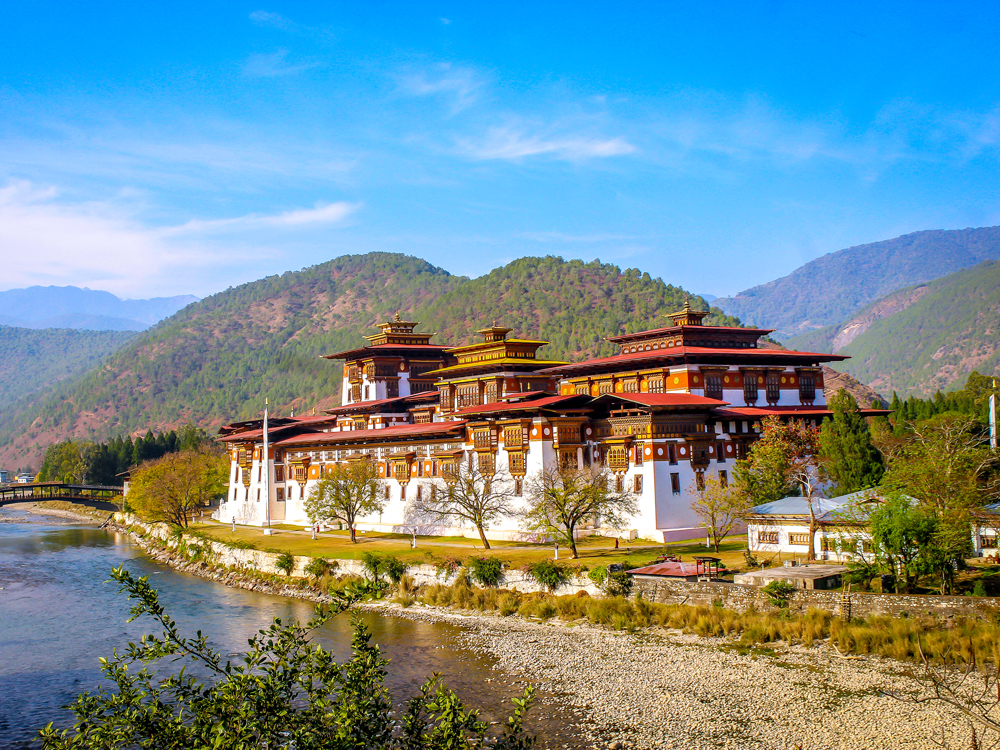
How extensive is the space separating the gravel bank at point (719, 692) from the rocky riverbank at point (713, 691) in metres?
0.04

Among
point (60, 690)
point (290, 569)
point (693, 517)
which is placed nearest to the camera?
point (60, 690)

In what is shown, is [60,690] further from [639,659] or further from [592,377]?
[592,377]

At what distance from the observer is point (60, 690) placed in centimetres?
3509

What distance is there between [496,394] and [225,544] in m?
24.1

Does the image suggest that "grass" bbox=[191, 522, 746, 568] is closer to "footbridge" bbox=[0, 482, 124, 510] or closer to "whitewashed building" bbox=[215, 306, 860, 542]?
"whitewashed building" bbox=[215, 306, 860, 542]

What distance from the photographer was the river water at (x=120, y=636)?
32125mm

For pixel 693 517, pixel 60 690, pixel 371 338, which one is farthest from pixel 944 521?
pixel 371 338

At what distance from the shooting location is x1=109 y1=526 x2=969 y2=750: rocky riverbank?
27031 mm

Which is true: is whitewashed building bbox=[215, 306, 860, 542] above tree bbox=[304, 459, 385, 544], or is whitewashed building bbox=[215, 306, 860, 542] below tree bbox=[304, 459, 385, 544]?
above

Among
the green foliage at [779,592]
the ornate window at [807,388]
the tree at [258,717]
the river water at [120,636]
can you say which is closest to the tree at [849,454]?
the green foliage at [779,592]

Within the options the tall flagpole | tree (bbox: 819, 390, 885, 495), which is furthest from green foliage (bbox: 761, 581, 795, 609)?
the tall flagpole

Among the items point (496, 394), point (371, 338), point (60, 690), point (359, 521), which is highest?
point (371, 338)

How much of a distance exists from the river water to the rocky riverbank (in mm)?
1557

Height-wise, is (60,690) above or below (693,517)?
below
